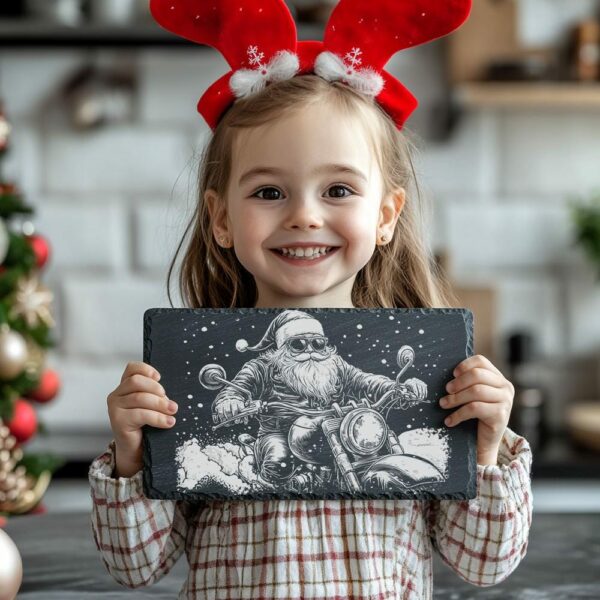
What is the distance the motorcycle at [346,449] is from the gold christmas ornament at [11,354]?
0.99 m

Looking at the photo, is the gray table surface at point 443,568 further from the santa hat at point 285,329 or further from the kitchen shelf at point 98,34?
the kitchen shelf at point 98,34

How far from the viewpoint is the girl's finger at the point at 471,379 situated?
905mm

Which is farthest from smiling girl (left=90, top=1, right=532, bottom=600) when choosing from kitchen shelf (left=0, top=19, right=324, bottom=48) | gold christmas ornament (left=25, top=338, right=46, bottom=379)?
kitchen shelf (left=0, top=19, right=324, bottom=48)

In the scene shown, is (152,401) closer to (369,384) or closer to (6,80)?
(369,384)

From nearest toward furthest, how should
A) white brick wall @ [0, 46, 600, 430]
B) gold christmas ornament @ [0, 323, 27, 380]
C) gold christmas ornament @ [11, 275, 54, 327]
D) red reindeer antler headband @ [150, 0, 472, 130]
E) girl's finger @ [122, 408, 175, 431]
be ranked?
girl's finger @ [122, 408, 175, 431], red reindeer antler headband @ [150, 0, 472, 130], gold christmas ornament @ [0, 323, 27, 380], gold christmas ornament @ [11, 275, 54, 327], white brick wall @ [0, 46, 600, 430]

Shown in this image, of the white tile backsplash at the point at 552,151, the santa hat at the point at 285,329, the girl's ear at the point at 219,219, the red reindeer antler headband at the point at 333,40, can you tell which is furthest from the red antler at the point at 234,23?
the white tile backsplash at the point at 552,151

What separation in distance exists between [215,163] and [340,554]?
0.39 m

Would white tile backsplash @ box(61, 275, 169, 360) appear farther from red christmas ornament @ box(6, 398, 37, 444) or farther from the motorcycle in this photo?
the motorcycle

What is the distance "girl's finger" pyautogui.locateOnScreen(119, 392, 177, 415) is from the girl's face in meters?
0.15

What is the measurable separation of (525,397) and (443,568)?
1.19 meters

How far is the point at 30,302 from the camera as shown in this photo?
196 centimetres

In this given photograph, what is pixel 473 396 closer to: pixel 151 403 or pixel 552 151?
pixel 151 403

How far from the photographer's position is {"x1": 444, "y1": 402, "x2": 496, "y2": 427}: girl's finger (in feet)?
2.97

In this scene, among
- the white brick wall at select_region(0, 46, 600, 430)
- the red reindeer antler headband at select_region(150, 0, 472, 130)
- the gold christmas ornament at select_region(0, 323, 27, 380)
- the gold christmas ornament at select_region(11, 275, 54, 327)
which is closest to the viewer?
the red reindeer antler headband at select_region(150, 0, 472, 130)
